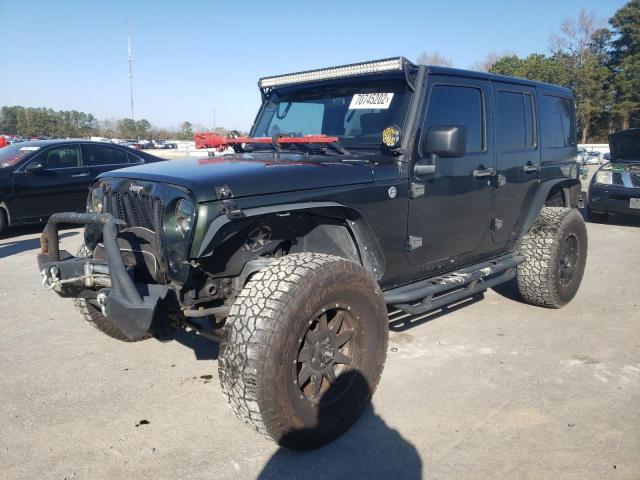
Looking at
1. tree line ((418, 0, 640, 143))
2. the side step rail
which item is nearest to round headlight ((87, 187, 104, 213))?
the side step rail

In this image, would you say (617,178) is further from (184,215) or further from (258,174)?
(184,215)

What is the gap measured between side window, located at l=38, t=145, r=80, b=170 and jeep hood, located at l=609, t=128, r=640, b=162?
10048mm

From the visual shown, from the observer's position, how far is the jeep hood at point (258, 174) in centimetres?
281

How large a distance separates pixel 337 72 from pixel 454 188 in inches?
47.5

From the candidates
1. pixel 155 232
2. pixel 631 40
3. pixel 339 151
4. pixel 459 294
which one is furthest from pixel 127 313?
pixel 631 40

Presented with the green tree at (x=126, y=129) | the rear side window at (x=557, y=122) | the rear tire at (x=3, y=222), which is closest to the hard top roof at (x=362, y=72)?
the rear side window at (x=557, y=122)

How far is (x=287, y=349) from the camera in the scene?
8.77ft

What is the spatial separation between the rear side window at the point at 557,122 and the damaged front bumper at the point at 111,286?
4.01m

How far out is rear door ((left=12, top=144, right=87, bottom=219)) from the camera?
877 centimetres

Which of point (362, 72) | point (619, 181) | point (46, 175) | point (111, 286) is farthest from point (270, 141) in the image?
point (619, 181)

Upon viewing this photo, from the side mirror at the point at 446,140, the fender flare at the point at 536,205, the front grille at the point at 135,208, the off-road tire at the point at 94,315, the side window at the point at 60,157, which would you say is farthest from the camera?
the side window at the point at 60,157

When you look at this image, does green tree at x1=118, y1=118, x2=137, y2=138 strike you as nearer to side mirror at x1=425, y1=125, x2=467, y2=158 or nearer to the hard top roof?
the hard top roof

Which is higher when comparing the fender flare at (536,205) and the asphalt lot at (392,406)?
the fender flare at (536,205)

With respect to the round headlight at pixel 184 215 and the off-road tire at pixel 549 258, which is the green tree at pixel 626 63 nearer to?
the off-road tire at pixel 549 258
